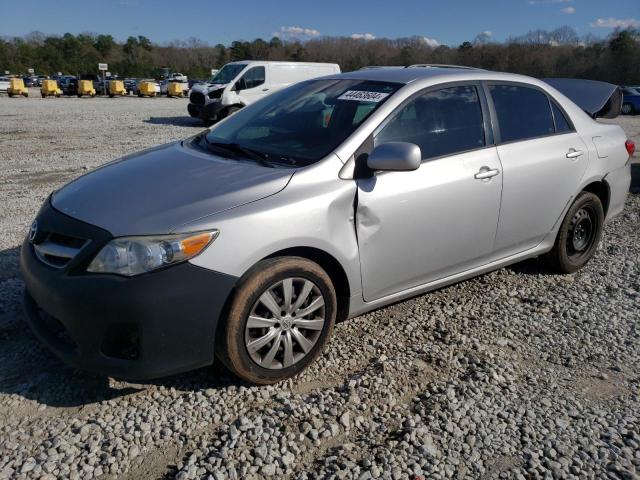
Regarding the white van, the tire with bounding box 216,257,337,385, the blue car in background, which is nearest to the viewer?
the tire with bounding box 216,257,337,385

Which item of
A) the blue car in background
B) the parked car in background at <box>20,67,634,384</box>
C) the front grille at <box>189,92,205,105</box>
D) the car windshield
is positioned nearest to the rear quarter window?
the parked car in background at <box>20,67,634,384</box>

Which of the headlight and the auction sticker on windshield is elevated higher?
the auction sticker on windshield

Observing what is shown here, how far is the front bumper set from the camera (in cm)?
251

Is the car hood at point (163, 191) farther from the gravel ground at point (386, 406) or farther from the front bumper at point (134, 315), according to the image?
the gravel ground at point (386, 406)

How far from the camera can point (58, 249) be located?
2.77 m

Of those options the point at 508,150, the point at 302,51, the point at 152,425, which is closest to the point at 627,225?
the point at 508,150

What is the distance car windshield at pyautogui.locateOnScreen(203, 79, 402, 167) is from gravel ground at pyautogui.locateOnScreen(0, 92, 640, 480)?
1287 mm

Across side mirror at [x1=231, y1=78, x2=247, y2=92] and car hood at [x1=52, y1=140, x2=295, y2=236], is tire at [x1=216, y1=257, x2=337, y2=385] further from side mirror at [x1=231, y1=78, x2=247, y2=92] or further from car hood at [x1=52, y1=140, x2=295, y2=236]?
side mirror at [x1=231, y1=78, x2=247, y2=92]

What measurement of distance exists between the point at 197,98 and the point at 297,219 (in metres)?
16.6

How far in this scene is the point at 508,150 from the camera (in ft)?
12.8

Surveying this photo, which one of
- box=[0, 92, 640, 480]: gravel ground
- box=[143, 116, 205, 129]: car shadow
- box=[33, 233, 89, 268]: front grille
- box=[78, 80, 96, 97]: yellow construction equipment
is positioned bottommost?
box=[0, 92, 640, 480]: gravel ground

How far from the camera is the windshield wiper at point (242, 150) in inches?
129

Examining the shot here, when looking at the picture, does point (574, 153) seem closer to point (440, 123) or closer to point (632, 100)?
point (440, 123)

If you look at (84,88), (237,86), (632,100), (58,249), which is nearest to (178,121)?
(237,86)
